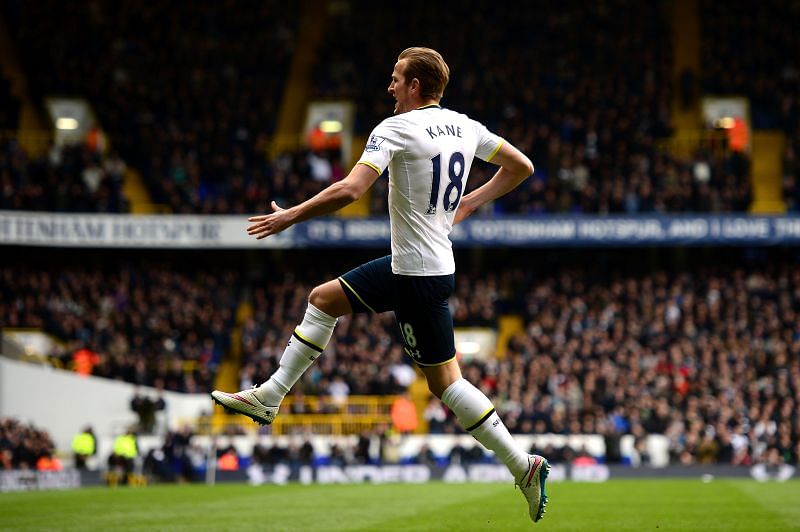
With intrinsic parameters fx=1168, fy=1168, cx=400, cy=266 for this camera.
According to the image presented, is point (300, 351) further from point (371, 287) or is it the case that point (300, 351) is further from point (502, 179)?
point (502, 179)

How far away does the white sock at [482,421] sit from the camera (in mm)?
7465

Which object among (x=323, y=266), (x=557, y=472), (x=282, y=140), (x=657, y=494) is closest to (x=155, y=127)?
(x=282, y=140)

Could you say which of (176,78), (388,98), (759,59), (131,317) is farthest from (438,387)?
(176,78)

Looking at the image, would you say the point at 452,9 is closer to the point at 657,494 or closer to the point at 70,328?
the point at 70,328

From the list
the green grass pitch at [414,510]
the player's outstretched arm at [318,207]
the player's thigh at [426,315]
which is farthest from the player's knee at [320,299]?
the green grass pitch at [414,510]

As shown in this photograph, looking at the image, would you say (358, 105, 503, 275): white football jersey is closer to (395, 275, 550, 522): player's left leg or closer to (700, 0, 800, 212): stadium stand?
(395, 275, 550, 522): player's left leg

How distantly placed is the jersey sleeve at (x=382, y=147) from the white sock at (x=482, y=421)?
59.7 inches

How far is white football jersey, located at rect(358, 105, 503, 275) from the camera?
23.3ft

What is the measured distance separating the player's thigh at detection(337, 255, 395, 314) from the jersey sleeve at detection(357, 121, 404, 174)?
0.76 meters

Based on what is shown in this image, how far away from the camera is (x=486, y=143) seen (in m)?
7.58

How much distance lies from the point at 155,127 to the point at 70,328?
25.1 feet

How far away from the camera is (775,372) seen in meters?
28.9

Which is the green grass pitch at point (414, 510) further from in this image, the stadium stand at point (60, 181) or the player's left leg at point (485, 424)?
the stadium stand at point (60, 181)

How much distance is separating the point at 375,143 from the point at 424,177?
40 centimetres
